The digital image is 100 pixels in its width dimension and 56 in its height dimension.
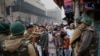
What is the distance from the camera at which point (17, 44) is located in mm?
6219

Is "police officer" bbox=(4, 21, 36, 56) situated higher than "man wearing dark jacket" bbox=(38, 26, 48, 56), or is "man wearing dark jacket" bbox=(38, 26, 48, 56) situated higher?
"police officer" bbox=(4, 21, 36, 56)

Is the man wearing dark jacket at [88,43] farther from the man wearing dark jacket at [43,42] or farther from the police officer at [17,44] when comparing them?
the man wearing dark jacket at [43,42]

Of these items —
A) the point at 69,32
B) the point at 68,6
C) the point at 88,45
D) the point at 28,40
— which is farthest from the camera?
the point at 68,6

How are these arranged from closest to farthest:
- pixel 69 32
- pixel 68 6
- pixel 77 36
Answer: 1. pixel 77 36
2. pixel 69 32
3. pixel 68 6

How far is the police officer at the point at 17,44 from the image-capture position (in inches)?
245

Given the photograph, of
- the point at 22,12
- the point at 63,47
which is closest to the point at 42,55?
the point at 63,47

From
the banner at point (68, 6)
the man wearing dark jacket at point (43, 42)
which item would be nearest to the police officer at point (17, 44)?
the man wearing dark jacket at point (43, 42)

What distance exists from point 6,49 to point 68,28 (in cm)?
986

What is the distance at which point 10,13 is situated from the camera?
81688 millimetres

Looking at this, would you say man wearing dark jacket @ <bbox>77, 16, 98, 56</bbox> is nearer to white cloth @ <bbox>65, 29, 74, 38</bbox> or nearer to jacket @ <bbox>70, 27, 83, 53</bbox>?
jacket @ <bbox>70, 27, 83, 53</bbox>

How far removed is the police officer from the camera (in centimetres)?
621

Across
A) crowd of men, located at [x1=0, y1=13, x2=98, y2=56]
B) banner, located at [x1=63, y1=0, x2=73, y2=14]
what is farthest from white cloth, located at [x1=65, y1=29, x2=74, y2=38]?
banner, located at [x1=63, y1=0, x2=73, y2=14]

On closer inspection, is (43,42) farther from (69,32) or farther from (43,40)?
(69,32)

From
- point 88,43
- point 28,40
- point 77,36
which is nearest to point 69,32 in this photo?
point 77,36
